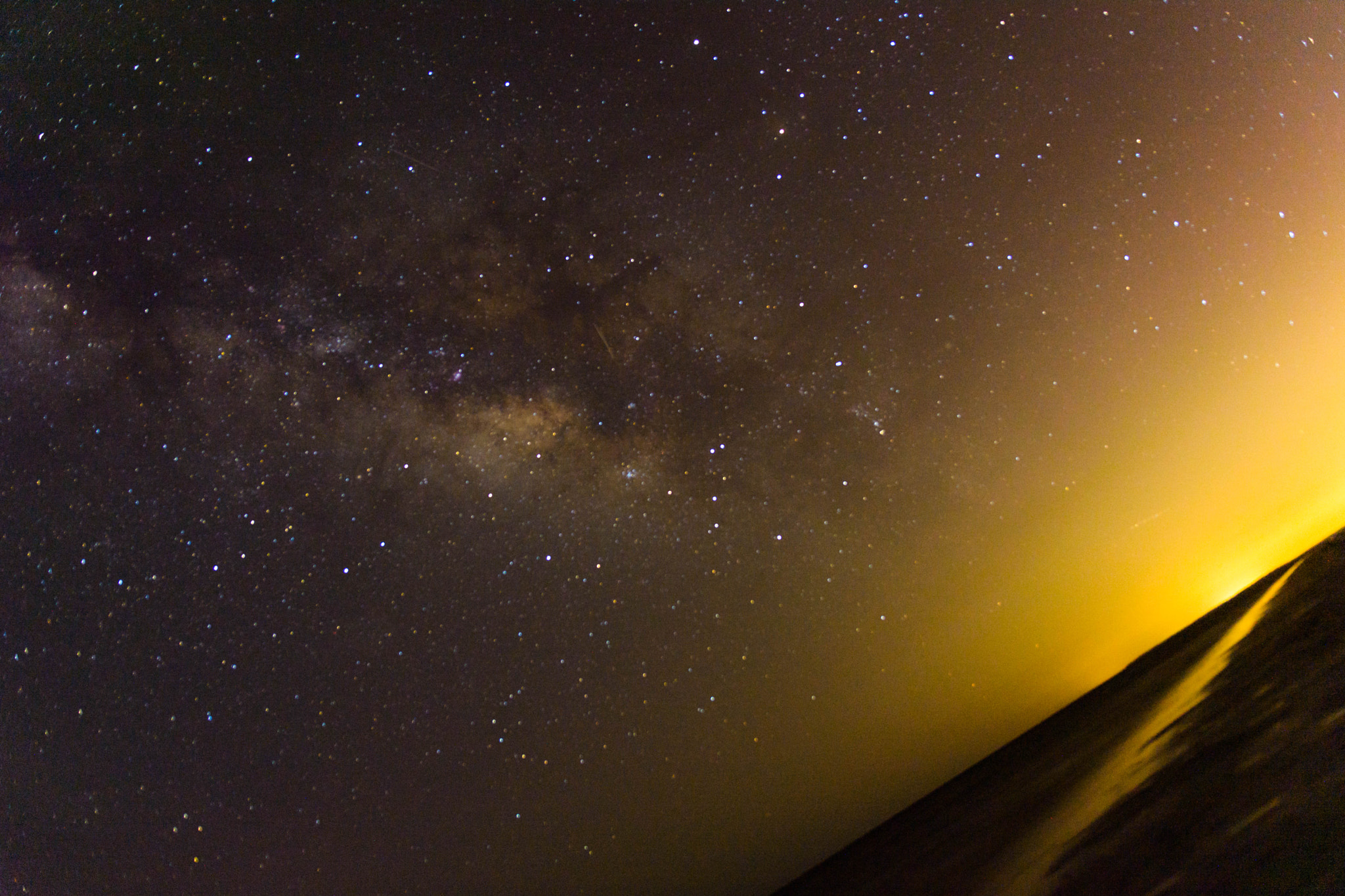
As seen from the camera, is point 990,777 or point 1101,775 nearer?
point 1101,775

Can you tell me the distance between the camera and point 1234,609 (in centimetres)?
1291

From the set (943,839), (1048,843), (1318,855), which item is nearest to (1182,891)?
(1318,855)

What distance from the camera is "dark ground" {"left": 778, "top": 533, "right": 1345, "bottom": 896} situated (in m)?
2.68

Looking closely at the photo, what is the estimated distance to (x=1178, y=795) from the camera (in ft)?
12.5

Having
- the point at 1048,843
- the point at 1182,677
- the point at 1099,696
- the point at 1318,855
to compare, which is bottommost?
the point at 1099,696

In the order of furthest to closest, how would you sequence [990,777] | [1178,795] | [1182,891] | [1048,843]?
[990,777] < [1048,843] < [1178,795] < [1182,891]

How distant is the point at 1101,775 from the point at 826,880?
5562mm

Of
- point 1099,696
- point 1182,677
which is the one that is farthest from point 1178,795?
point 1099,696

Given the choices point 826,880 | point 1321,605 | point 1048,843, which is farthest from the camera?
point 826,880

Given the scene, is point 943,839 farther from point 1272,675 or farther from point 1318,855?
point 1318,855

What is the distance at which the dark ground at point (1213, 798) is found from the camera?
2.68 metres

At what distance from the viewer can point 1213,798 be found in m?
3.50

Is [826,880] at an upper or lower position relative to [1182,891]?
lower

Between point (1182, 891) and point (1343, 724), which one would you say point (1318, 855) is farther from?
point (1343, 724)
